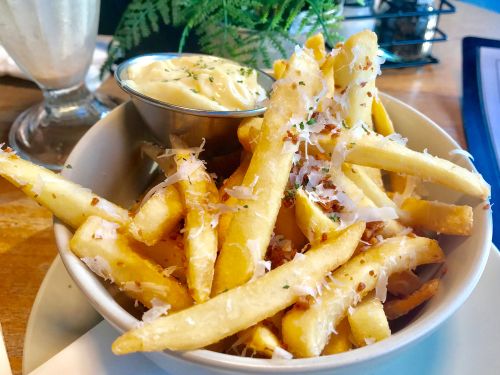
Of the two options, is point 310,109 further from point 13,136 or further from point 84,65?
point 13,136

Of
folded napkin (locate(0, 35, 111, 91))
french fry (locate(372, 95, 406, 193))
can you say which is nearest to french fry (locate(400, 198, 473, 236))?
french fry (locate(372, 95, 406, 193))

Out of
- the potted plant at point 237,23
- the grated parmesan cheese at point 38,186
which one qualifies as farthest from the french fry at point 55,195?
the potted plant at point 237,23

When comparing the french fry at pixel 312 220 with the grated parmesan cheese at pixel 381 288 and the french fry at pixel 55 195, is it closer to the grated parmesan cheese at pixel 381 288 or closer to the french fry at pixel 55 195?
the grated parmesan cheese at pixel 381 288

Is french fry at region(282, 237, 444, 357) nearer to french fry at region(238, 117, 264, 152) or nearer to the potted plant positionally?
french fry at region(238, 117, 264, 152)

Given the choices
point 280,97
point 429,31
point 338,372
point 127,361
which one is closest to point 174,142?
point 280,97

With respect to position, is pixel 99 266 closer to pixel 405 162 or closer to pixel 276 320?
pixel 276 320

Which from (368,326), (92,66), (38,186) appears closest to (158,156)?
(38,186)
